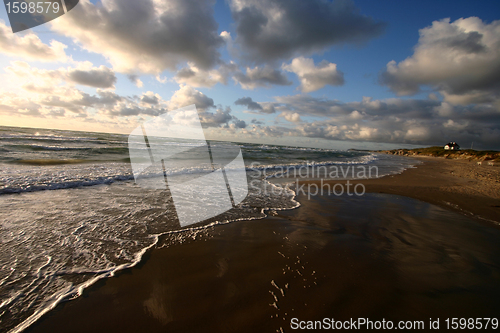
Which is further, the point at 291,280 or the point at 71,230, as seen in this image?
the point at 71,230

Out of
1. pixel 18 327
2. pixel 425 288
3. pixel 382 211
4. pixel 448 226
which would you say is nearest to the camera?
pixel 18 327

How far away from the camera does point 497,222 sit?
4.74m

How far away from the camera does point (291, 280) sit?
7.84 ft

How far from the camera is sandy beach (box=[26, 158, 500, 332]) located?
6.17ft

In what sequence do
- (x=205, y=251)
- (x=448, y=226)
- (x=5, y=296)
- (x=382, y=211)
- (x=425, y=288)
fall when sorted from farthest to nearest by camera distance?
(x=382, y=211) < (x=448, y=226) < (x=205, y=251) < (x=425, y=288) < (x=5, y=296)

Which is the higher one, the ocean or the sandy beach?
the ocean

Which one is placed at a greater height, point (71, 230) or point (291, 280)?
point (71, 230)

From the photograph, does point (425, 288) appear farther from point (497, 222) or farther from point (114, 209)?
point (114, 209)

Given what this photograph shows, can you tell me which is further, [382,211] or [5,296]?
[382,211]

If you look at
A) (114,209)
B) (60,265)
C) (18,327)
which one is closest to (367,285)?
(18,327)

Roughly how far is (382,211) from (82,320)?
6343 mm

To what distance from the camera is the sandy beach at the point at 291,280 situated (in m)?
1.88

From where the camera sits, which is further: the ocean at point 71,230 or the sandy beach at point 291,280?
the ocean at point 71,230

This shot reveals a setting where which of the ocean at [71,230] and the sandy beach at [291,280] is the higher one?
the ocean at [71,230]
